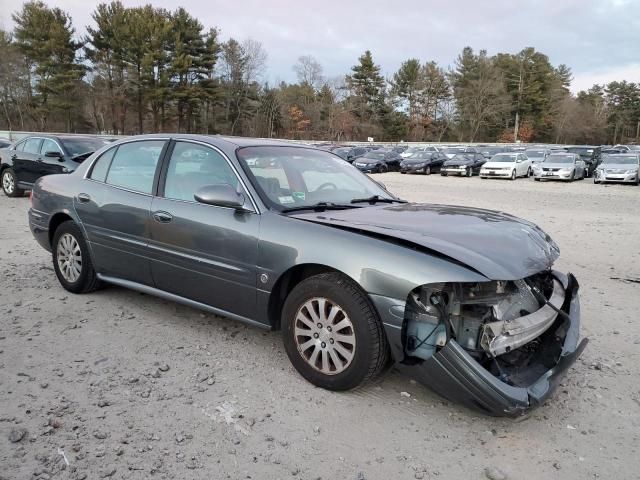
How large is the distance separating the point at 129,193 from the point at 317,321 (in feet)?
7.28

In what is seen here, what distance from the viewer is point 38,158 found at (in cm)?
1175

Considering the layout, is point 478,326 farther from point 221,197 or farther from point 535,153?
point 535,153

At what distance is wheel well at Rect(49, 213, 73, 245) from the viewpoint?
194 inches

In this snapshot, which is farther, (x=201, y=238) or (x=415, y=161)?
(x=415, y=161)

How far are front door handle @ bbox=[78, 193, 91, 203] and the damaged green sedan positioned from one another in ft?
0.10

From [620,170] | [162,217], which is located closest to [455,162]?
[620,170]

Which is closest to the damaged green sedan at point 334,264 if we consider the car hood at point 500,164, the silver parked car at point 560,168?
the silver parked car at point 560,168

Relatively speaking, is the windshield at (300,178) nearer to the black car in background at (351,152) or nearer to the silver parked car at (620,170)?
the silver parked car at (620,170)

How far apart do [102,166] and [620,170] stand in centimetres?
2356

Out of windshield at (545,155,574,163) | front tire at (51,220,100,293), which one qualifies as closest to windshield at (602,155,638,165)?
windshield at (545,155,574,163)

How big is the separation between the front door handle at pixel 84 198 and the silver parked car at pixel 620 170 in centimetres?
2355

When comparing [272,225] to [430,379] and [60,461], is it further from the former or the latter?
[60,461]

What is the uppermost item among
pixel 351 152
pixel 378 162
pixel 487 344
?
pixel 351 152

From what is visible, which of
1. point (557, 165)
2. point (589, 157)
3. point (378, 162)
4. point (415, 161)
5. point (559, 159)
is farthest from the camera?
point (589, 157)
